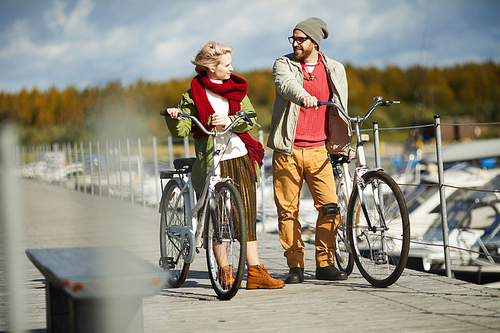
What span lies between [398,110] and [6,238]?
5863cm


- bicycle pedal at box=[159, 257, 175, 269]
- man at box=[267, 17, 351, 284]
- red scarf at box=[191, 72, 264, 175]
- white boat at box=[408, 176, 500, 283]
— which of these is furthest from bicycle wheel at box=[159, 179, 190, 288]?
white boat at box=[408, 176, 500, 283]

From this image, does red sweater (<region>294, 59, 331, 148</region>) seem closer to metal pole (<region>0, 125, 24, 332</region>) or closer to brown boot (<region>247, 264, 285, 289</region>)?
brown boot (<region>247, 264, 285, 289</region>)

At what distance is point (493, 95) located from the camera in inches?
2255

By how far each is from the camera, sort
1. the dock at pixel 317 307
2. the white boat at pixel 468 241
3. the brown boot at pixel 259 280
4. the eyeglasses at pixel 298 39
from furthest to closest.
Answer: the white boat at pixel 468 241 → the eyeglasses at pixel 298 39 → the brown boot at pixel 259 280 → the dock at pixel 317 307

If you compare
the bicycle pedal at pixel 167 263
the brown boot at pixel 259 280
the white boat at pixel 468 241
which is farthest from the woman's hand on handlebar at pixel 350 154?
the white boat at pixel 468 241

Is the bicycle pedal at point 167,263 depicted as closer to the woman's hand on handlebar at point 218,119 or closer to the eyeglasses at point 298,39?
the woman's hand on handlebar at point 218,119

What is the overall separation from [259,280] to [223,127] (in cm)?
81

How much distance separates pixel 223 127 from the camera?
9.53 feet

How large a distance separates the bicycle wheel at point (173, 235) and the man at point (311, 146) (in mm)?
544

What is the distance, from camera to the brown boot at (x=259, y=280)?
9.74 ft

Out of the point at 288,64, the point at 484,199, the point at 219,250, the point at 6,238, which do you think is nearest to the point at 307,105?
the point at 288,64

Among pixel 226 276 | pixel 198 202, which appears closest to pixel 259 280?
pixel 226 276

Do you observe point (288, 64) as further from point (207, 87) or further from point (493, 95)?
point (493, 95)

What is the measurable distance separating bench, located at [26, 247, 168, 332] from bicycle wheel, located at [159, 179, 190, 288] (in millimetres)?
1126
